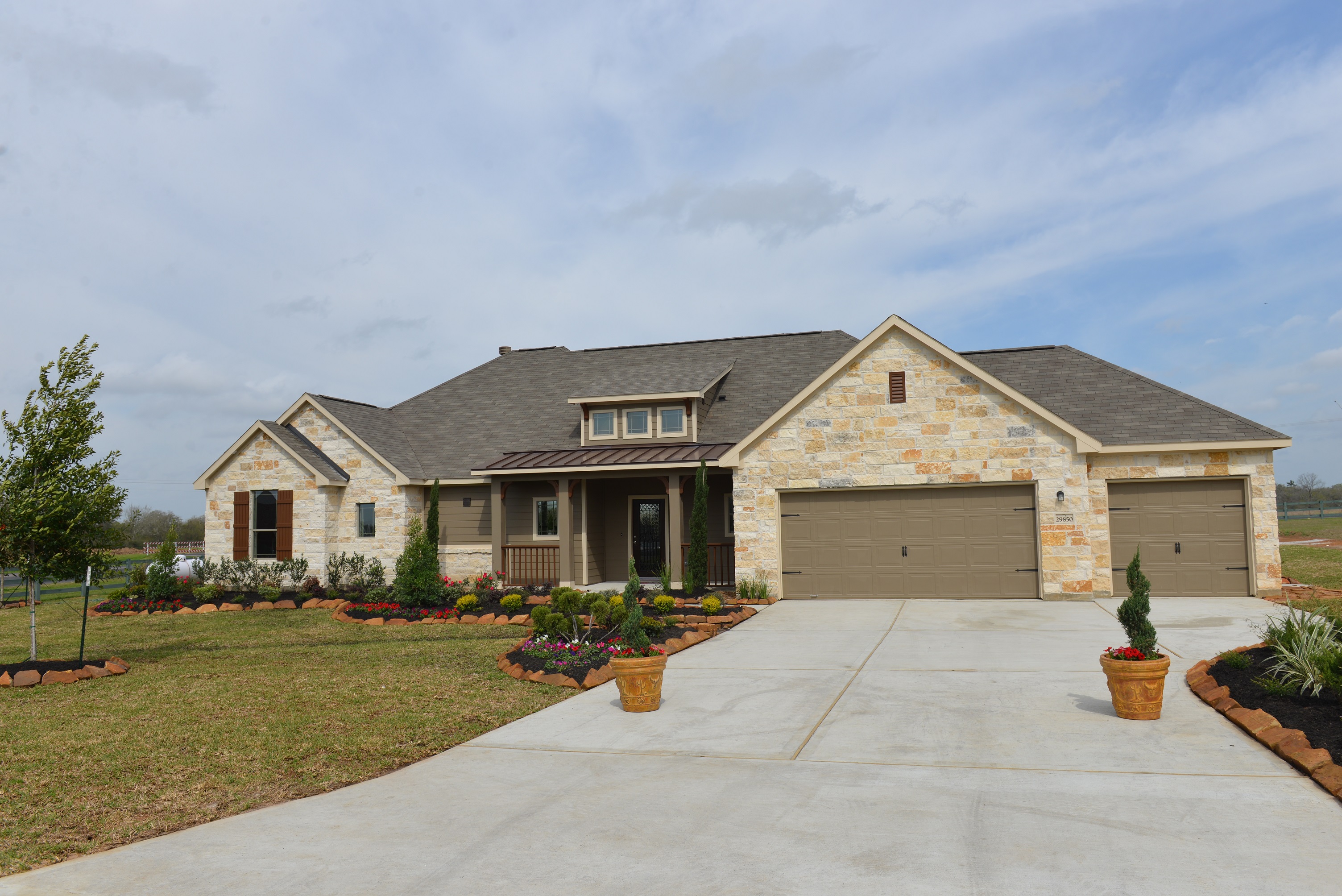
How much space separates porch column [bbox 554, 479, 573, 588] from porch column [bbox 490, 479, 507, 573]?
1818 millimetres

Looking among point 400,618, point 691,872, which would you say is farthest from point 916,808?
point 400,618

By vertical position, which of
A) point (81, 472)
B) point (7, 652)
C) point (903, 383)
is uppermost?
point (903, 383)

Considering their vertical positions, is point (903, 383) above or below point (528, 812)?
above

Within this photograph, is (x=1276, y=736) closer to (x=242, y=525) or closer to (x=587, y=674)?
(x=587, y=674)

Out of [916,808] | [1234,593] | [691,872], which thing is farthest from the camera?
[1234,593]

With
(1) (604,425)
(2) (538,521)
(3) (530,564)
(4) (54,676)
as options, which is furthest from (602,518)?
(4) (54,676)

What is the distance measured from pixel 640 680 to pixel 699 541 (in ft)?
33.9

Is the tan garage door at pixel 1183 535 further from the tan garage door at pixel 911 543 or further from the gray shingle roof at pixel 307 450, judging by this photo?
the gray shingle roof at pixel 307 450

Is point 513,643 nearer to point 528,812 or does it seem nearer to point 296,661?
point 296,661

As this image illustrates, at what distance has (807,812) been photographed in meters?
5.70

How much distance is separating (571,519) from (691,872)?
661 inches

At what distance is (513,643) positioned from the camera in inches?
554

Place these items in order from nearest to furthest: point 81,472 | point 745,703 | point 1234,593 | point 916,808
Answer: point 916,808
point 745,703
point 81,472
point 1234,593

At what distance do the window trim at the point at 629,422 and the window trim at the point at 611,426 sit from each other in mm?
160
